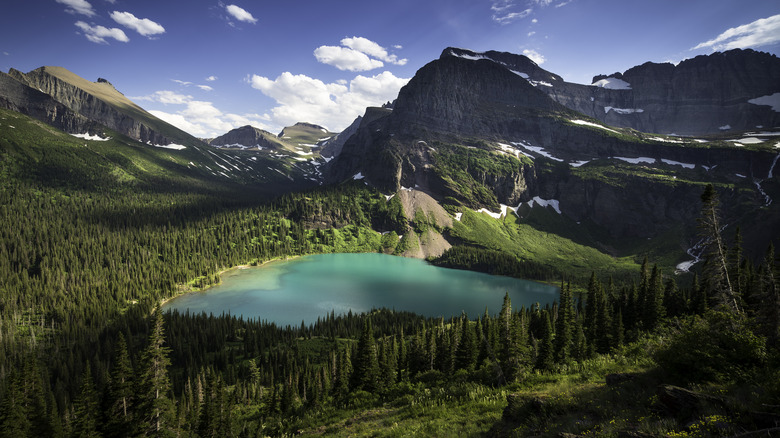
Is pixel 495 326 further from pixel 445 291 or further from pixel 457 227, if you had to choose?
pixel 457 227

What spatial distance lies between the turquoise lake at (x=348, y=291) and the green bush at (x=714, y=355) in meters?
83.5

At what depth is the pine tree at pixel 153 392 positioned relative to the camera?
77.7 feet

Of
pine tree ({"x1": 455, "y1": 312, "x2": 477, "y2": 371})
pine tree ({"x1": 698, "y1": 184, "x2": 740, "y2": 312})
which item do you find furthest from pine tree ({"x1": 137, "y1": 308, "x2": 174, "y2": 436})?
pine tree ({"x1": 698, "y1": 184, "x2": 740, "y2": 312})

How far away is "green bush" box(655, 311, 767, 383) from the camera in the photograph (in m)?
11.5

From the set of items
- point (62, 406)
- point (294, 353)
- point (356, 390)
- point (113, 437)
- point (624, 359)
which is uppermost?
point (624, 359)

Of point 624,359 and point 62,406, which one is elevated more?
point 624,359

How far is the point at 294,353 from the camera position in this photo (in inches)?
2648

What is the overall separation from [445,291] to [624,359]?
97719 millimetres

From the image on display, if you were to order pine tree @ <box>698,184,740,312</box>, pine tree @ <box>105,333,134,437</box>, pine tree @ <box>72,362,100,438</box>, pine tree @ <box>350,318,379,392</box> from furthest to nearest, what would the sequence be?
pine tree @ <box>350,318,379,392</box>
pine tree @ <box>72,362,100,438</box>
pine tree @ <box>698,184,740,312</box>
pine tree @ <box>105,333,134,437</box>

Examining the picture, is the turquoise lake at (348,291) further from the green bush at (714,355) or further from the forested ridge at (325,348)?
the green bush at (714,355)

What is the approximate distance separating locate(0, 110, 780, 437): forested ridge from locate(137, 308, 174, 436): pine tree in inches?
5.1

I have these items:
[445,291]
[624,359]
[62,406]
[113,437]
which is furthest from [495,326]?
[62,406]

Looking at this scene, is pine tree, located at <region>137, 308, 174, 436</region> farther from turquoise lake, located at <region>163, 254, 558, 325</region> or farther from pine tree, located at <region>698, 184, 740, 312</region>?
turquoise lake, located at <region>163, 254, 558, 325</region>

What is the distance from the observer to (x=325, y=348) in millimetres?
70688
